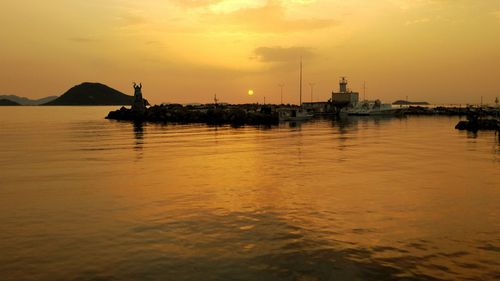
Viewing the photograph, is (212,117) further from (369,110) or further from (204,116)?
(369,110)

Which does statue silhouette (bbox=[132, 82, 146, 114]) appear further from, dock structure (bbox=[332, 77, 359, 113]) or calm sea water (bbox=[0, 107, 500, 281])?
calm sea water (bbox=[0, 107, 500, 281])

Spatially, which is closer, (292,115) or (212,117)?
(212,117)

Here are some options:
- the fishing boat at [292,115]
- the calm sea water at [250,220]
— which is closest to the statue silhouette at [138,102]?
the fishing boat at [292,115]

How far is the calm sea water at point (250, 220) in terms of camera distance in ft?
38.3

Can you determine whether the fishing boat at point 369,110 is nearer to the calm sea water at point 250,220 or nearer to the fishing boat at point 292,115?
the fishing boat at point 292,115

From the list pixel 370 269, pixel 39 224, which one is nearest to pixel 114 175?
pixel 39 224

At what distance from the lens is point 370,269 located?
11.5 meters

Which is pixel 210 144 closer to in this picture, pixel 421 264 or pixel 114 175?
pixel 114 175

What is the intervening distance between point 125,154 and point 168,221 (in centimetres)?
2238

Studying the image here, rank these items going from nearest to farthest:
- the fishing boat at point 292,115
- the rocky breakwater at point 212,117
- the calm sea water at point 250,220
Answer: the calm sea water at point 250,220, the rocky breakwater at point 212,117, the fishing boat at point 292,115

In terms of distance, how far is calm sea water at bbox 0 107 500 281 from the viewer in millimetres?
11678

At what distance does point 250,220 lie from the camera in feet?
53.5

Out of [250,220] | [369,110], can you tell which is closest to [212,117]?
[369,110]

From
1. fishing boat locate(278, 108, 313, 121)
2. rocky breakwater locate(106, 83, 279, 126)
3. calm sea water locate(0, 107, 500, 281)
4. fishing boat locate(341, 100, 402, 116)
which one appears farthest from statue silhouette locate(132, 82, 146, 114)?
calm sea water locate(0, 107, 500, 281)
